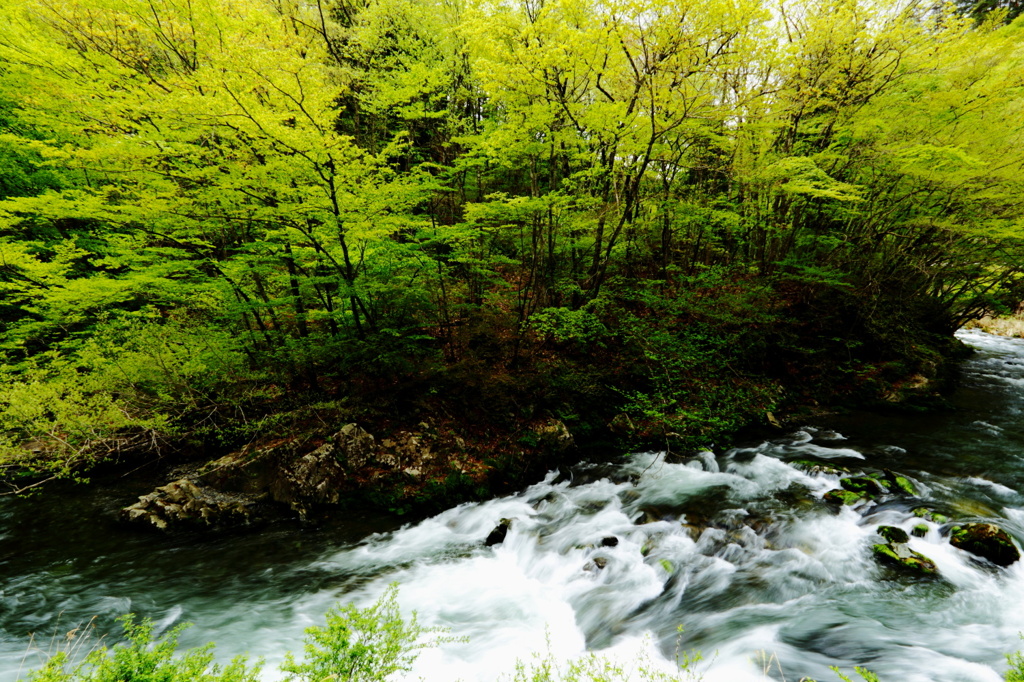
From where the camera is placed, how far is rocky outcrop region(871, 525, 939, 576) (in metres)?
5.56

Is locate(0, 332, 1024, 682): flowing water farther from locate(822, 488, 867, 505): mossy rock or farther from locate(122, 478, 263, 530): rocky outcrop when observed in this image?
locate(122, 478, 263, 530): rocky outcrop

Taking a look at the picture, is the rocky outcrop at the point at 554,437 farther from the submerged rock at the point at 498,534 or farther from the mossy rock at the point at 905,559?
the mossy rock at the point at 905,559

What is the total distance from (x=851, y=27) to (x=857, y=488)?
10.9m

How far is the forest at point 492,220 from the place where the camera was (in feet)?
24.3

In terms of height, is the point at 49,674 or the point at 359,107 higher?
the point at 359,107

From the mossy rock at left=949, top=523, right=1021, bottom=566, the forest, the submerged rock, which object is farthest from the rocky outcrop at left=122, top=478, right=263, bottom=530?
the mossy rock at left=949, top=523, right=1021, bottom=566

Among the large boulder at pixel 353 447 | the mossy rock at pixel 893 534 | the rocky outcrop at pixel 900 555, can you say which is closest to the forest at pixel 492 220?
the large boulder at pixel 353 447

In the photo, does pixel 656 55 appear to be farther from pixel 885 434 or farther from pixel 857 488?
pixel 885 434

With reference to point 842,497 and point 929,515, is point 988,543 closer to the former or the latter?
point 929,515

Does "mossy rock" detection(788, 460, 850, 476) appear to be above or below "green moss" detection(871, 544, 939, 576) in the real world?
below

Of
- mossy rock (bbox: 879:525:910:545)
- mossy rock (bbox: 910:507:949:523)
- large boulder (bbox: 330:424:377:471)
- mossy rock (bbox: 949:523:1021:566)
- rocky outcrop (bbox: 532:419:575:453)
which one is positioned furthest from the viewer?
rocky outcrop (bbox: 532:419:575:453)

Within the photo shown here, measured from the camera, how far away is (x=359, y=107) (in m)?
13.7

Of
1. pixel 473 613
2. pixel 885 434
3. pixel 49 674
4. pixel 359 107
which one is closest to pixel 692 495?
pixel 473 613

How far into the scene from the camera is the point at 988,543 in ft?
18.4
